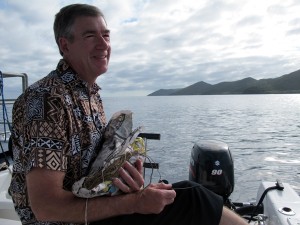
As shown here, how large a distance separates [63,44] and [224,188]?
259 cm

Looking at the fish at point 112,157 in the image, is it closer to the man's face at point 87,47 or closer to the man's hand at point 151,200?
the man's hand at point 151,200

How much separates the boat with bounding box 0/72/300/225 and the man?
1.58 ft

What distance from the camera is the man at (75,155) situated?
146 centimetres

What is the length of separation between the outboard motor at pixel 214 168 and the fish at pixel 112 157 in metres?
2.11

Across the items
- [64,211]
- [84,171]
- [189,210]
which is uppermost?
[84,171]

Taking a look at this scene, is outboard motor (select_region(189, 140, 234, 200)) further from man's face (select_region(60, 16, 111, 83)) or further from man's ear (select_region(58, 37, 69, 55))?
man's ear (select_region(58, 37, 69, 55))

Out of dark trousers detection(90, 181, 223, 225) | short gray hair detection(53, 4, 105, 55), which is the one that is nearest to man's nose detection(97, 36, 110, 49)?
short gray hair detection(53, 4, 105, 55)

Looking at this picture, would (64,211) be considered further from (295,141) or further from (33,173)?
(295,141)

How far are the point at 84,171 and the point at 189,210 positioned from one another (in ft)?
2.02

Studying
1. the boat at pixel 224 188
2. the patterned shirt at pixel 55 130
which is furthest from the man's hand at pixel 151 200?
the boat at pixel 224 188

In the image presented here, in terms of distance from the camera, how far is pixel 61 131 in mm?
1511

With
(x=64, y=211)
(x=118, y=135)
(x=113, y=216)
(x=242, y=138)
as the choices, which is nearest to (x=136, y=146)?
(x=118, y=135)

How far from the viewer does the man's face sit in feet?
5.91

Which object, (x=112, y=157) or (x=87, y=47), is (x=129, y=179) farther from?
(x=87, y=47)
